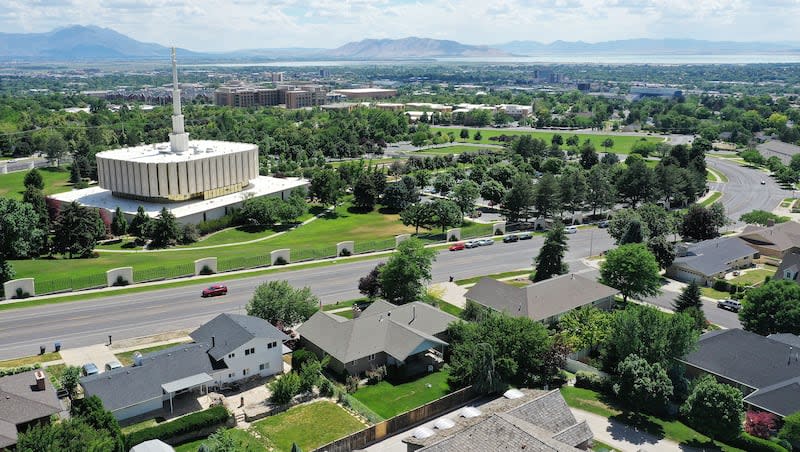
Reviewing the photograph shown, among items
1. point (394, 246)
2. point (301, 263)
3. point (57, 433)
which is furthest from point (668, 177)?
point (57, 433)

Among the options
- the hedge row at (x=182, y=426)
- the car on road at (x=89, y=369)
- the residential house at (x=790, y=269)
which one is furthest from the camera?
the residential house at (x=790, y=269)

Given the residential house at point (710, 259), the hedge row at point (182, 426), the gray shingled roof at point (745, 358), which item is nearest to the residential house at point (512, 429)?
the hedge row at point (182, 426)

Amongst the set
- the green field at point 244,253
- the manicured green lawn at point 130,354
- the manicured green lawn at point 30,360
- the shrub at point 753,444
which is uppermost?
the shrub at point 753,444

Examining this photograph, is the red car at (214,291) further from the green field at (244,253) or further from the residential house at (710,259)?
the residential house at (710,259)

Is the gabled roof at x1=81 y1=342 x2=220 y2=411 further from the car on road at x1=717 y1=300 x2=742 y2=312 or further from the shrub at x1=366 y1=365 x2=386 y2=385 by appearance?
the car on road at x1=717 y1=300 x2=742 y2=312

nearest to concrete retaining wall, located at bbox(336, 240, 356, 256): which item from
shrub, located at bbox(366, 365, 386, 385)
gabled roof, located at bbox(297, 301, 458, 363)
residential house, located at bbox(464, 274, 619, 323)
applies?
residential house, located at bbox(464, 274, 619, 323)

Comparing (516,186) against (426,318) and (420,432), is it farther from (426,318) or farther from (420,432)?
(420,432)

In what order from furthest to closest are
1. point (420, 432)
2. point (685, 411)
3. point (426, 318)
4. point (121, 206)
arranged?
point (121, 206), point (426, 318), point (685, 411), point (420, 432)

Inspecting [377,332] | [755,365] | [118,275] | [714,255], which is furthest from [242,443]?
[714,255]
